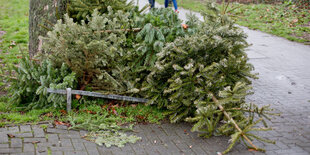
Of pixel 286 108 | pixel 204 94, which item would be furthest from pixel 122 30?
pixel 286 108

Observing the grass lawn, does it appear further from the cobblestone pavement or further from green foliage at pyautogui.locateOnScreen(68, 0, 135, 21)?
green foliage at pyautogui.locateOnScreen(68, 0, 135, 21)

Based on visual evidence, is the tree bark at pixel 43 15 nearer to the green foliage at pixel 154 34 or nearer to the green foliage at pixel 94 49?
the green foliage at pixel 94 49

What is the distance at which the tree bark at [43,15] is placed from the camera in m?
5.19

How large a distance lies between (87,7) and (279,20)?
32.9 feet

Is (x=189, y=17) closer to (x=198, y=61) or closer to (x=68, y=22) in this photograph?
(x=198, y=61)

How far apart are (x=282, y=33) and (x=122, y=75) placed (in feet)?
27.5

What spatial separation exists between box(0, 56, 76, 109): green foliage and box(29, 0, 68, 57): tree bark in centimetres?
72

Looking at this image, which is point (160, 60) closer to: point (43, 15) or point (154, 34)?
point (154, 34)

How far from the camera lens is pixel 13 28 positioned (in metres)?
9.75

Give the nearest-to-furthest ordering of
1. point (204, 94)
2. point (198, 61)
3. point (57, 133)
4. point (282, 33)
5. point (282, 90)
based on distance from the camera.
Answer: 1. point (57, 133)
2. point (204, 94)
3. point (198, 61)
4. point (282, 90)
5. point (282, 33)

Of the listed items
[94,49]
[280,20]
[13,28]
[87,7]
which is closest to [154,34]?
[94,49]

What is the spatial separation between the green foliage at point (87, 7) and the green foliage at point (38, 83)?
3.62 feet

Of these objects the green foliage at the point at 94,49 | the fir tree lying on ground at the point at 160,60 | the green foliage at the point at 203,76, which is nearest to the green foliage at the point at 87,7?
the fir tree lying on ground at the point at 160,60

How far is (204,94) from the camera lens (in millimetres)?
4336
